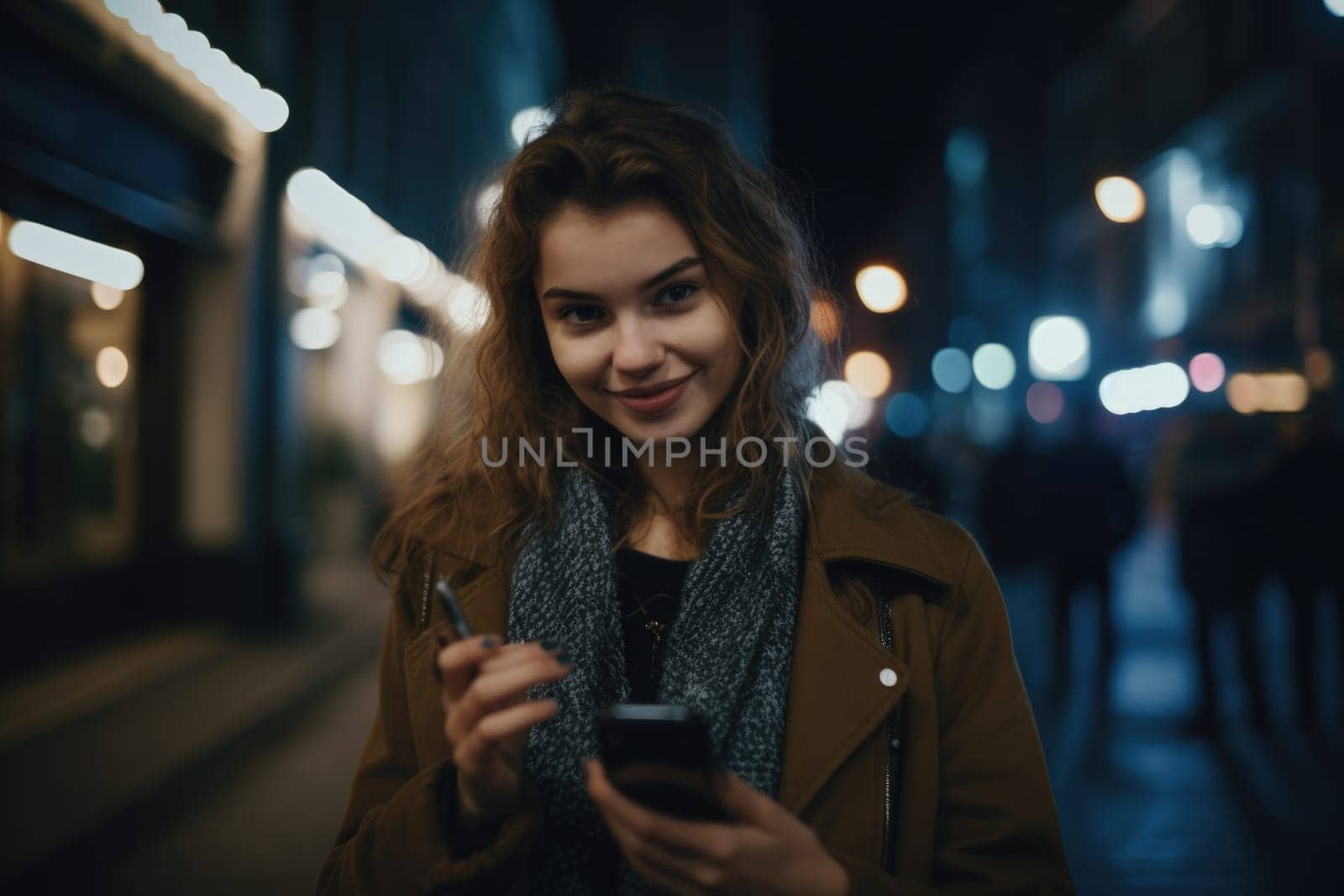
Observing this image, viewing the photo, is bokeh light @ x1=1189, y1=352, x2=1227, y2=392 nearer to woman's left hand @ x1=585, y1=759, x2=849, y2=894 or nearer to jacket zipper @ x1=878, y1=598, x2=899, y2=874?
jacket zipper @ x1=878, y1=598, x2=899, y2=874

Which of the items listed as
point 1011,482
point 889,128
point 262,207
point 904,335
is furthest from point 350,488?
point 904,335

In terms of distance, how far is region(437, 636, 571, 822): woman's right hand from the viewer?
3.60ft

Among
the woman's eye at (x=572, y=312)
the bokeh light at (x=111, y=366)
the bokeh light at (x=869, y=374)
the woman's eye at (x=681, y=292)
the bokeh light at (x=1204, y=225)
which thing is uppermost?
the bokeh light at (x=1204, y=225)

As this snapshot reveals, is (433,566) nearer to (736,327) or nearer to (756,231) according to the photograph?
(736,327)

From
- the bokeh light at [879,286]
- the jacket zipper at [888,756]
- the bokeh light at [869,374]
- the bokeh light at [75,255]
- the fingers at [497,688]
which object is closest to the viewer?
the fingers at [497,688]

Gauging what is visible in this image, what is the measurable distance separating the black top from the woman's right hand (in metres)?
0.39

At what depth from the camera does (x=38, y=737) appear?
16.4ft

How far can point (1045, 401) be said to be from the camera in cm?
2730

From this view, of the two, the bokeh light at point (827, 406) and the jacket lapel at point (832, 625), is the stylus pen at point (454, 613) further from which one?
the bokeh light at point (827, 406)

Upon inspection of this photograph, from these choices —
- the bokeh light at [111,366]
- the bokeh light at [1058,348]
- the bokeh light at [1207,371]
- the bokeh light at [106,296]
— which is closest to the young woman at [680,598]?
the bokeh light at [106,296]

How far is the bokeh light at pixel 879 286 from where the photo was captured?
8406mm

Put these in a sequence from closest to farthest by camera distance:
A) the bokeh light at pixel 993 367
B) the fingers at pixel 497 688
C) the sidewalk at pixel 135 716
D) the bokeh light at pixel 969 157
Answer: the fingers at pixel 497 688
the sidewalk at pixel 135 716
the bokeh light at pixel 969 157
the bokeh light at pixel 993 367

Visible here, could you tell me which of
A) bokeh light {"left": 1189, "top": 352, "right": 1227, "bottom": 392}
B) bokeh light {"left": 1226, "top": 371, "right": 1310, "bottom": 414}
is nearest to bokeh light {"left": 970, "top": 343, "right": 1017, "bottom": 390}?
bokeh light {"left": 1189, "top": 352, "right": 1227, "bottom": 392}

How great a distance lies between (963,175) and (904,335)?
9650 mm
